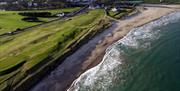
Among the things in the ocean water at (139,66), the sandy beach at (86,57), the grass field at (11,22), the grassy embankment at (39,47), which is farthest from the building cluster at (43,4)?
the ocean water at (139,66)

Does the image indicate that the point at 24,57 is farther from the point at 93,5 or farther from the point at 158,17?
the point at 93,5

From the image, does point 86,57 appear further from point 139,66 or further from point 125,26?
point 125,26

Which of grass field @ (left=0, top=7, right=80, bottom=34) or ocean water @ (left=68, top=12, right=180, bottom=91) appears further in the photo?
grass field @ (left=0, top=7, right=80, bottom=34)

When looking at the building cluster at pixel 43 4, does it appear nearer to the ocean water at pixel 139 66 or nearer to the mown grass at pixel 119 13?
the mown grass at pixel 119 13

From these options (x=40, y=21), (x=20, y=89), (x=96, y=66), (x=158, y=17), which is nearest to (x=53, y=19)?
(x=40, y=21)

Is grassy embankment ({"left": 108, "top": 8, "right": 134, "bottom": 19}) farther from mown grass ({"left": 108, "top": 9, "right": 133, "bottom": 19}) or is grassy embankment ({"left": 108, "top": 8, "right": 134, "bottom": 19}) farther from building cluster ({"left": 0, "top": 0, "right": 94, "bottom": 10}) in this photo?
building cluster ({"left": 0, "top": 0, "right": 94, "bottom": 10})

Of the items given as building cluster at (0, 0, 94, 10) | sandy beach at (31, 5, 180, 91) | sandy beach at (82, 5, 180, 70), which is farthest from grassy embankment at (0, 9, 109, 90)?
building cluster at (0, 0, 94, 10)

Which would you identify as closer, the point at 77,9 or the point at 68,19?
the point at 68,19

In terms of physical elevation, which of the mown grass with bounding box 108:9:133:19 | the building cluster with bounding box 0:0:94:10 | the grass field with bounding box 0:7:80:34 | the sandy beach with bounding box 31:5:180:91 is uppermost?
the building cluster with bounding box 0:0:94:10
